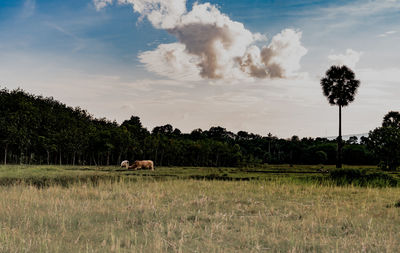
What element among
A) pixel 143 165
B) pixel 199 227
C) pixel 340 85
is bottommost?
pixel 143 165

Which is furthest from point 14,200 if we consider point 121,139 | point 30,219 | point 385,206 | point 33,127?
point 33,127

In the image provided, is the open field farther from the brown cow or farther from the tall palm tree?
the tall palm tree

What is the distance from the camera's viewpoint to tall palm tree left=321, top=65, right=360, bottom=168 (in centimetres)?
5734

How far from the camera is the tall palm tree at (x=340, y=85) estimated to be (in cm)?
5734

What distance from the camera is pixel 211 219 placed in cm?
1045

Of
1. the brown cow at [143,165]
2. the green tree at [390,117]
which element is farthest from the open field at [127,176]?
the green tree at [390,117]

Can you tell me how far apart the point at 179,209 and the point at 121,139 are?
69444mm

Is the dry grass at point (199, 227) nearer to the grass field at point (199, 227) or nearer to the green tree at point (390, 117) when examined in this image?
the grass field at point (199, 227)

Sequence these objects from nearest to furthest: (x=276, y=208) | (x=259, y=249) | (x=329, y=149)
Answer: (x=259, y=249), (x=276, y=208), (x=329, y=149)

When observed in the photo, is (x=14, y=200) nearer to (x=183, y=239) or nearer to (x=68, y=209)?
(x=68, y=209)

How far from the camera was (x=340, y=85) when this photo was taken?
57.9 m

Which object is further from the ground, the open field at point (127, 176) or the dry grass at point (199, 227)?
the dry grass at point (199, 227)

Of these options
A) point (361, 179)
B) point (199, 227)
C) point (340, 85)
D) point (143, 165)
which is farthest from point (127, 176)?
point (340, 85)

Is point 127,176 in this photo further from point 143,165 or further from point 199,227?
point 199,227
